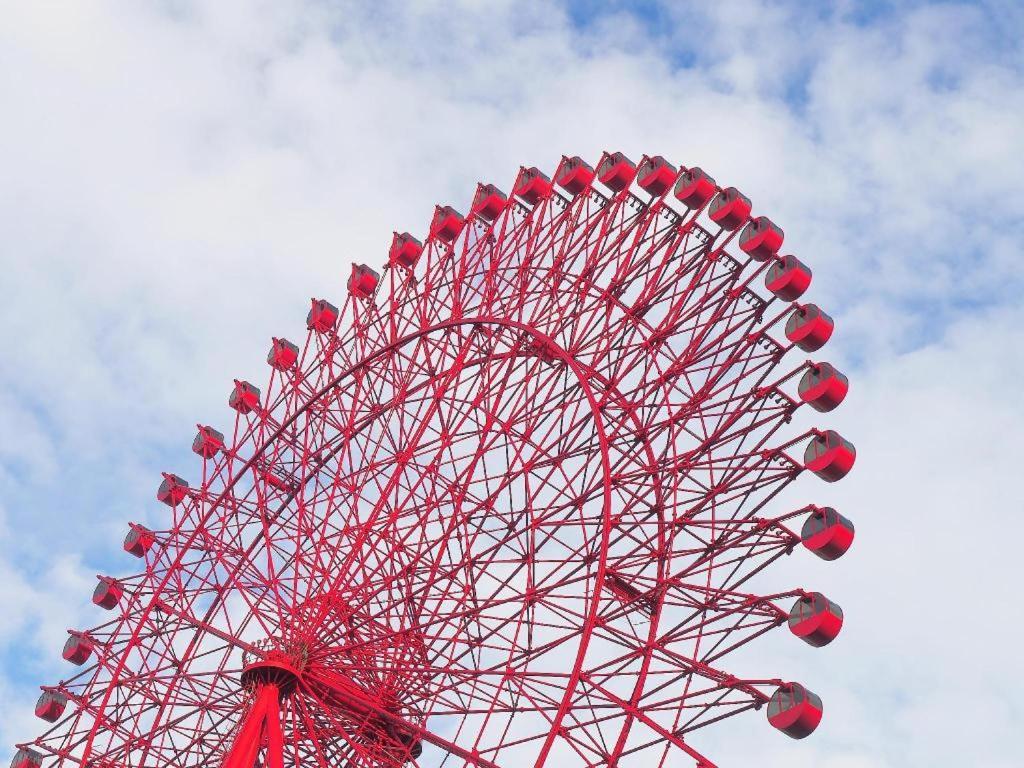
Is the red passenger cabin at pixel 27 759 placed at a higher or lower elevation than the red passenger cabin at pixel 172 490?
lower

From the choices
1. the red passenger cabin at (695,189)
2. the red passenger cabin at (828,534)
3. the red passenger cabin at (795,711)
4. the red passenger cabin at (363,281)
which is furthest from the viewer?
the red passenger cabin at (363,281)

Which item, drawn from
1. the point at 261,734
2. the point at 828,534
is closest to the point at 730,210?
the point at 828,534

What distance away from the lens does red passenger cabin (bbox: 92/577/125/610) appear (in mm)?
33781

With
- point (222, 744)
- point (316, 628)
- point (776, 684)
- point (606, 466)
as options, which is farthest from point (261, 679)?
point (776, 684)

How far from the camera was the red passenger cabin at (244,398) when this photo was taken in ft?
113

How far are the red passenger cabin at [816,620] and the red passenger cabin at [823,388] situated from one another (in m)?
3.58

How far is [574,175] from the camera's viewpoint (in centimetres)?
3073

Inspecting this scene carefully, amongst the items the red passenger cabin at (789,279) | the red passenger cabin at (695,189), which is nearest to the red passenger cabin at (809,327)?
the red passenger cabin at (789,279)

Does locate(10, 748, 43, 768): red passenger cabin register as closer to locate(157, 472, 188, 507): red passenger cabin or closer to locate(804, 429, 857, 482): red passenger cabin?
locate(157, 472, 188, 507): red passenger cabin

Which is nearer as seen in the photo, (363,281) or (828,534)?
(828,534)

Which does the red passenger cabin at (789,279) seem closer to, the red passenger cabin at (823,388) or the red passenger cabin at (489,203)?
the red passenger cabin at (823,388)

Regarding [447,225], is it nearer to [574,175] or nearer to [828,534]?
[574,175]

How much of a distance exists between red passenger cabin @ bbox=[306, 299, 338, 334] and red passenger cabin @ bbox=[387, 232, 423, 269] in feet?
6.81

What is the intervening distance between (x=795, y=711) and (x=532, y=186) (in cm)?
Result: 1227
